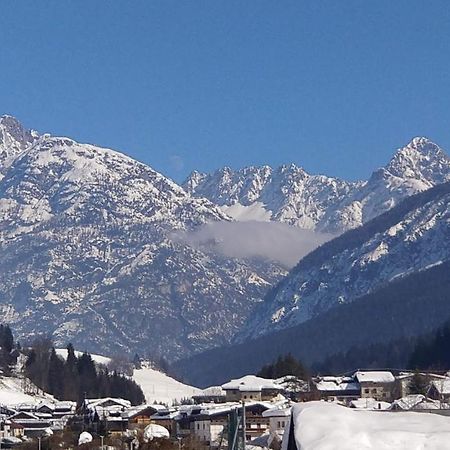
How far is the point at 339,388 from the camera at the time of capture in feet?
504

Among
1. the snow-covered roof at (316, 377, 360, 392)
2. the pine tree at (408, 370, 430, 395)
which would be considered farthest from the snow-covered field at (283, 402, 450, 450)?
the snow-covered roof at (316, 377, 360, 392)

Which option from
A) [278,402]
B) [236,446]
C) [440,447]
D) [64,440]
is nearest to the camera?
[440,447]

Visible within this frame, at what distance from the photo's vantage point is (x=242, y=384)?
486 ft

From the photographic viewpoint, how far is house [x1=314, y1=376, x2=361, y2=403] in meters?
147

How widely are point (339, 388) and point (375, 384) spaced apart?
3.95 metres

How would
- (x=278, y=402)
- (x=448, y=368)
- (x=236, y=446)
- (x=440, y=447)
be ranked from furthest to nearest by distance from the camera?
(x=448, y=368) → (x=278, y=402) → (x=236, y=446) → (x=440, y=447)

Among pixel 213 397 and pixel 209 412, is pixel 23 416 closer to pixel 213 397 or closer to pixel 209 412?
pixel 213 397

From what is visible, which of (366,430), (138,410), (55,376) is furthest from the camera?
(55,376)

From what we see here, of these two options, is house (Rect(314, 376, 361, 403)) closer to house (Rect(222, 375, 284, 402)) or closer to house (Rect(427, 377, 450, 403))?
house (Rect(222, 375, 284, 402))

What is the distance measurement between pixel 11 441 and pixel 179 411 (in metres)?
24.6

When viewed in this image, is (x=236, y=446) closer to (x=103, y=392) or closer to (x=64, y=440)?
(x=64, y=440)

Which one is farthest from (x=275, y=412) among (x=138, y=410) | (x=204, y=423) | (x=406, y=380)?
(x=406, y=380)

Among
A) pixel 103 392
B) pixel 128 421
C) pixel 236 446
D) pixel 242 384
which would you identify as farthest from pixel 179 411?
pixel 236 446

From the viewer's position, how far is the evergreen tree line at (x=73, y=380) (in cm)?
18262
